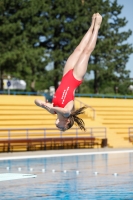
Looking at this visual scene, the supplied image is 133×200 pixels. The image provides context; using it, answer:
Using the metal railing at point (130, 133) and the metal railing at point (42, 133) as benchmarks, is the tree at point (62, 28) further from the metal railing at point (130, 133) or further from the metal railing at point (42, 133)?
the metal railing at point (42, 133)

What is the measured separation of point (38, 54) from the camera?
42.4 m

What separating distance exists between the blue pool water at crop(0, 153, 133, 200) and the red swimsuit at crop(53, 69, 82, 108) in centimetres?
206

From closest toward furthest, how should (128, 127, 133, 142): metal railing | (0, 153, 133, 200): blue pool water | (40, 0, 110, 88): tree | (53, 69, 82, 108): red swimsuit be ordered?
(53, 69, 82, 108): red swimsuit → (0, 153, 133, 200): blue pool water → (128, 127, 133, 142): metal railing → (40, 0, 110, 88): tree

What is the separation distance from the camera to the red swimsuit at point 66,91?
10125 mm

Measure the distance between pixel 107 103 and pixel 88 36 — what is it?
2327 cm

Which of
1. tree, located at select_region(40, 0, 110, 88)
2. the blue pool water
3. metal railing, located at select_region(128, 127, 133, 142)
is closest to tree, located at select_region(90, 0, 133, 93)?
tree, located at select_region(40, 0, 110, 88)

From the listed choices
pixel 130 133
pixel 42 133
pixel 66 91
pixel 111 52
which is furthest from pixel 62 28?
pixel 66 91

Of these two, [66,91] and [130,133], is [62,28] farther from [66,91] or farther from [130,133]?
[66,91]

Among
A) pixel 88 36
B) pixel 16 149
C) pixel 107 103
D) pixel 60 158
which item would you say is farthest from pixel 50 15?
pixel 88 36

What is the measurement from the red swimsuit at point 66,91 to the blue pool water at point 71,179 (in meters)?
2.06

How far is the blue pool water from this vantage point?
36.9ft

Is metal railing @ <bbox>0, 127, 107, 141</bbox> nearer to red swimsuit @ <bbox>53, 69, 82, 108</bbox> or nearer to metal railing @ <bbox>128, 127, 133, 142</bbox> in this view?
metal railing @ <bbox>128, 127, 133, 142</bbox>

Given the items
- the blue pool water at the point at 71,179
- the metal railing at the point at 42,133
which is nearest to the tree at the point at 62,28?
the metal railing at the point at 42,133

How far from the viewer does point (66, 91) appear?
33.3 ft
